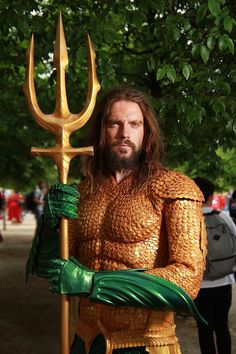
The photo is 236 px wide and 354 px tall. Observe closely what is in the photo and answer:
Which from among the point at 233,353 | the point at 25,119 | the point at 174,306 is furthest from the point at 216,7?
the point at 25,119

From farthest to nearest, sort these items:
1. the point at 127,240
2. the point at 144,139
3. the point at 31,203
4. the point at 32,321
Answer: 1. the point at 31,203
2. the point at 32,321
3. the point at 144,139
4. the point at 127,240

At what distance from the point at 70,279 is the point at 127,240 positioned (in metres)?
0.32

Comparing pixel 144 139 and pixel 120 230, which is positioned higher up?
pixel 144 139

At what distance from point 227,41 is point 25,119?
21.8 ft

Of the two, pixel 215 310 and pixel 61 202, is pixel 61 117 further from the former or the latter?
pixel 215 310

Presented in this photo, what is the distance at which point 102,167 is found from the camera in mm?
2477

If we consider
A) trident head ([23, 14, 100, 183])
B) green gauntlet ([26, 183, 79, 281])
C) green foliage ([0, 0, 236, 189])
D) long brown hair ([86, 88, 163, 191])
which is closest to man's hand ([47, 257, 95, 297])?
green gauntlet ([26, 183, 79, 281])

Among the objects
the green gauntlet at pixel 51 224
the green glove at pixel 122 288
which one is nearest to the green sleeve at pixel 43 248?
the green gauntlet at pixel 51 224

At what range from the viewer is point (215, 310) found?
468cm

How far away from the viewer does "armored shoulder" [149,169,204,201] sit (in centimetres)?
225

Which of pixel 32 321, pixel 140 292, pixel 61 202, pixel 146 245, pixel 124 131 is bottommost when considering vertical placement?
pixel 32 321

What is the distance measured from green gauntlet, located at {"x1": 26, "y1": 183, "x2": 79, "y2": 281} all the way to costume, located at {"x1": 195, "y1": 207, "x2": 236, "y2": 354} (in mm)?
2462

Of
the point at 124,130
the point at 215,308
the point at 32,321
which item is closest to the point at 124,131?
the point at 124,130

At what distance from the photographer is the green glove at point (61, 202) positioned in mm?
2137
